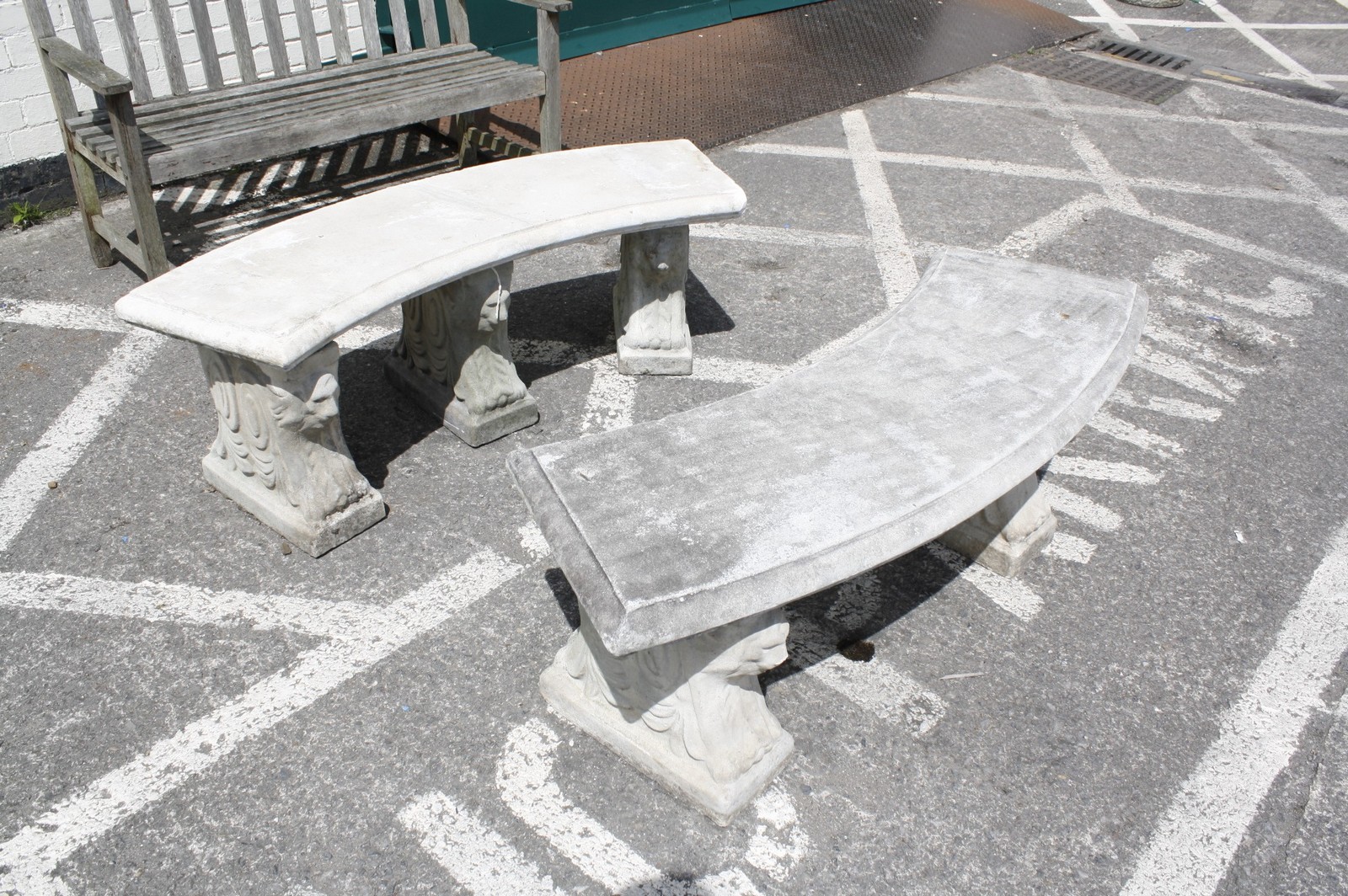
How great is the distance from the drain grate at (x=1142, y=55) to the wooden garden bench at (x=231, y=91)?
511 cm

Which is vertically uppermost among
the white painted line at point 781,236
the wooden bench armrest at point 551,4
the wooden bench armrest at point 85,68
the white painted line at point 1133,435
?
the wooden bench armrest at point 551,4

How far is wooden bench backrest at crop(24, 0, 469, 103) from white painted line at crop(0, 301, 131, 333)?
3.46ft

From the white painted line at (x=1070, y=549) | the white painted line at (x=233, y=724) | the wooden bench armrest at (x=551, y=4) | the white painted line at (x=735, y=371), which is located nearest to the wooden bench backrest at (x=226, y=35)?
the wooden bench armrest at (x=551, y=4)

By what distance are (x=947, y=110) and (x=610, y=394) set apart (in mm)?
4037

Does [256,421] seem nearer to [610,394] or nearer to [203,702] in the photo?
[203,702]

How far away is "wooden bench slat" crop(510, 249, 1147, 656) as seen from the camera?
218cm

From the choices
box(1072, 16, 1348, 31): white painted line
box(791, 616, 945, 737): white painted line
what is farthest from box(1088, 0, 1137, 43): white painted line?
box(791, 616, 945, 737): white painted line

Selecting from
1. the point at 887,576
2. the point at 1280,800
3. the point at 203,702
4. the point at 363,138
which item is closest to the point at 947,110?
the point at 363,138

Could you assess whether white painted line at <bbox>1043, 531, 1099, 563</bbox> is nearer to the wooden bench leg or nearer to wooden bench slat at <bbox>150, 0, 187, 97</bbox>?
the wooden bench leg

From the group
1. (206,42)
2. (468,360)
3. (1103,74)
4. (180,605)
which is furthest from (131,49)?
(1103,74)

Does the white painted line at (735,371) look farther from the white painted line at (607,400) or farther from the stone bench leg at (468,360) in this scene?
the stone bench leg at (468,360)

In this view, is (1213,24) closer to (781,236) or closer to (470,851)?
(781,236)

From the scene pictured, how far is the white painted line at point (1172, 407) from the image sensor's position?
397 centimetres

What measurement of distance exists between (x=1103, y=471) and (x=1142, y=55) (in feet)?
18.7
